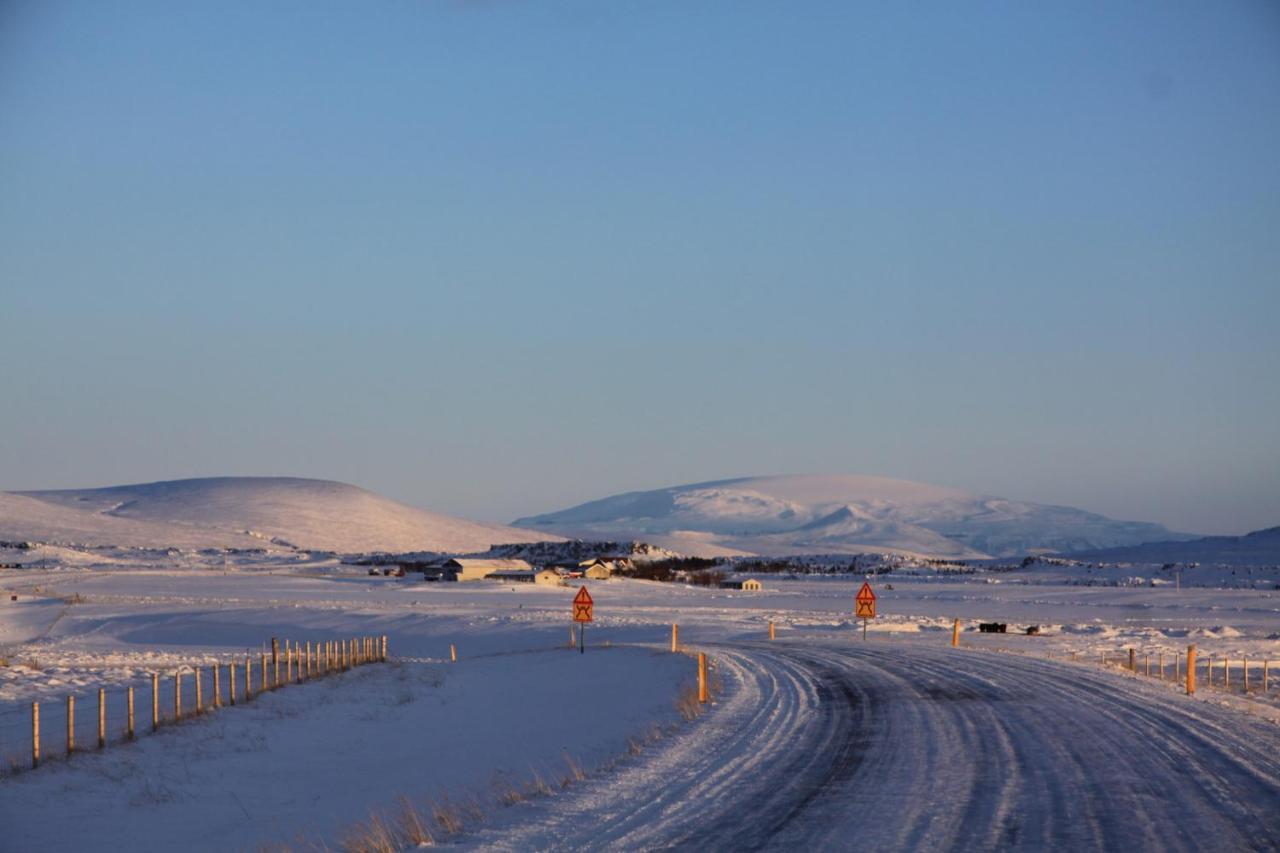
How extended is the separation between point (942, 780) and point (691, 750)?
407 cm

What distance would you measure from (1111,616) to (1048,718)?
53.0 metres

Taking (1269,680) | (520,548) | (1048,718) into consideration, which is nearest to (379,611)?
(1269,680)

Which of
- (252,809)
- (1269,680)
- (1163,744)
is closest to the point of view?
(1163,744)

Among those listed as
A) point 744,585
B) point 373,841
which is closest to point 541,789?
point 373,841

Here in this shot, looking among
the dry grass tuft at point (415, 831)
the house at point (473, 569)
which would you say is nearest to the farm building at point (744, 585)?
the house at point (473, 569)

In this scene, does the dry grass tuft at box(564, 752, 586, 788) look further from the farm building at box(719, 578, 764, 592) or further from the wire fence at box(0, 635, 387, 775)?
the farm building at box(719, 578, 764, 592)

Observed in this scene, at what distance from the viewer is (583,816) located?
547 inches

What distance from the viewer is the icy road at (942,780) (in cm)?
1255

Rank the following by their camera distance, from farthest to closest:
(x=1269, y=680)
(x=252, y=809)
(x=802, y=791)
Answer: (x=1269, y=680) < (x=252, y=809) < (x=802, y=791)

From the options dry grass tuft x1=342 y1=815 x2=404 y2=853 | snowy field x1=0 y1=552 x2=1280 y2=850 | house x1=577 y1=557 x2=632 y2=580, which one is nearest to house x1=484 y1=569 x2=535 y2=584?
house x1=577 y1=557 x2=632 y2=580

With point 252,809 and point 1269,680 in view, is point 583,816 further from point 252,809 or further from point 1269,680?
point 1269,680

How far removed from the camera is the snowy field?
1343cm

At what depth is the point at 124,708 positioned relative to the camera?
31.5 metres

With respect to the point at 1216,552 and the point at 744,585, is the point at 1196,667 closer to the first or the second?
the point at 744,585
